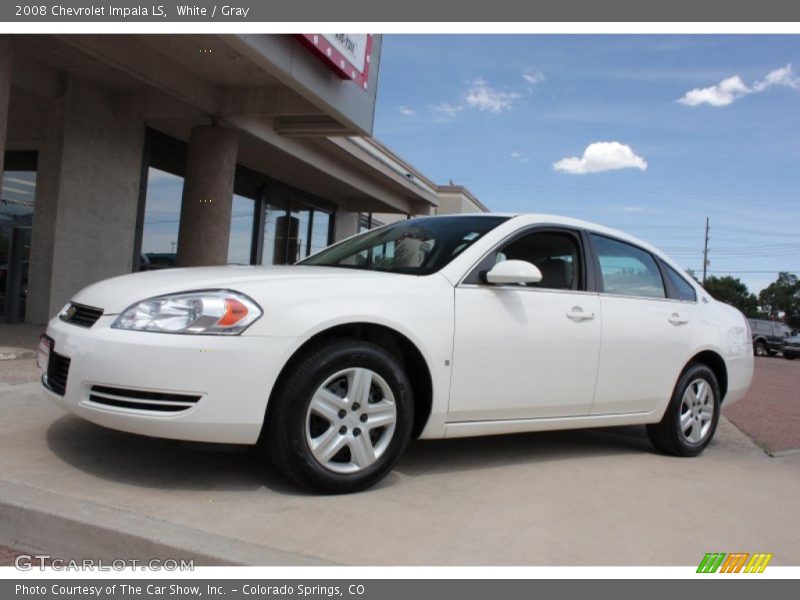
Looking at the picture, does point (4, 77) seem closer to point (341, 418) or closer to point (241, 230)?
point (341, 418)

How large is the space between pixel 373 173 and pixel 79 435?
14.0 m

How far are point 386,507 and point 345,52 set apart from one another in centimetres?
777

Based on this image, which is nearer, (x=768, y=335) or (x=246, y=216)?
(x=246, y=216)

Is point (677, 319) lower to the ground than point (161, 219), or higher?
lower

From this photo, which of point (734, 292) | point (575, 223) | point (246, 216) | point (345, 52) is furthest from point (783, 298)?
point (575, 223)

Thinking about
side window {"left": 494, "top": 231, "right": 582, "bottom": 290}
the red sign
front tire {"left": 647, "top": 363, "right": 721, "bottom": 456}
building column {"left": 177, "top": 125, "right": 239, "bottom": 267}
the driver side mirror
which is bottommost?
front tire {"left": 647, "top": 363, "right": 721, "bottom": 456}

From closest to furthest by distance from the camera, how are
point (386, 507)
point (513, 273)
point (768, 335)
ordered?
1. point (386, 507)
2. point (513, 273)
3. point (768, 335)

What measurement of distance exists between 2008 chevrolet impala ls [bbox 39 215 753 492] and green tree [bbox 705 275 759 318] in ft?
265

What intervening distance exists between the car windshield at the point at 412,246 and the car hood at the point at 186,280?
0.31 metres

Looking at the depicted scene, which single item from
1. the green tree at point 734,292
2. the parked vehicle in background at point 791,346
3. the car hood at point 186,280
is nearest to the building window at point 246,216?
the car hood at point 186,280

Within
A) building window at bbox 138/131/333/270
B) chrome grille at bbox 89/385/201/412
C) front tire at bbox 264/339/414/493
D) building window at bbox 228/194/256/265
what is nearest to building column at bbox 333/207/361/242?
building window at bbox 138/131/333/270

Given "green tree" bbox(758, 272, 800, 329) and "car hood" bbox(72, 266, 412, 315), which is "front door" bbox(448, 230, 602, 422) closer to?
"car hood" bbox(72, 266, 412, 315)

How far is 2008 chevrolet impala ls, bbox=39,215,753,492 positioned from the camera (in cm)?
302

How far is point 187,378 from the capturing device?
296 centimetres
